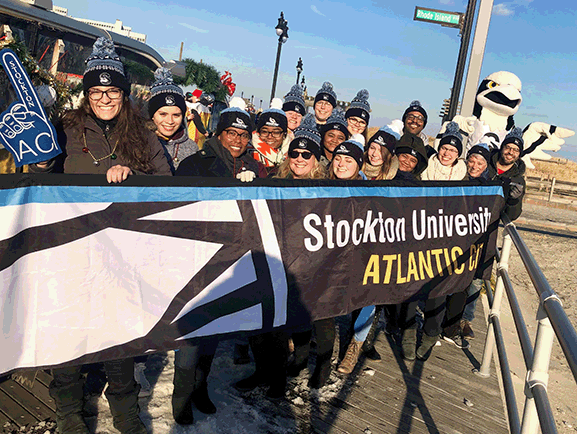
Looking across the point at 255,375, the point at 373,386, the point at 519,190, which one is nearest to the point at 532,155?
the point at 519,190

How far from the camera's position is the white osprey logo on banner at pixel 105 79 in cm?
280

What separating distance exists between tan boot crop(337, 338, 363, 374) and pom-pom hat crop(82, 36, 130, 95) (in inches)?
103

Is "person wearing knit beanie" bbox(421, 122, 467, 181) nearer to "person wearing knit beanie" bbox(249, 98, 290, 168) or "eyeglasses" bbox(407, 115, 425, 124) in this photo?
"eyeglasses" bbox(407, 115, 425, 124)

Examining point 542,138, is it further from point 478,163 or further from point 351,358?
point 351,358

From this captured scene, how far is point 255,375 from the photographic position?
3482 millimetres

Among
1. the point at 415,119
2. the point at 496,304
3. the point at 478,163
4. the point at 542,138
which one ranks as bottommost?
the point at 496,304

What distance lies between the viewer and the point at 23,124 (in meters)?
2.29

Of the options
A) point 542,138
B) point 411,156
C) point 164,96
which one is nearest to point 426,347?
point 411,156

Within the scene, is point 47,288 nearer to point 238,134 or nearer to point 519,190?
point 238,134

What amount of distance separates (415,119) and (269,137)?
2.45 meters

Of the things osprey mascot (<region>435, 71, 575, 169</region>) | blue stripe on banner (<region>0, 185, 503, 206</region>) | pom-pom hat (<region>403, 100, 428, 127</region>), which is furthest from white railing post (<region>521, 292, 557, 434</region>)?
osprey mascot (<region>435, 71, 575, 169</region>)

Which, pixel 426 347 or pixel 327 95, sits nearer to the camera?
pixel 426 347

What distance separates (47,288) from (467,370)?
11.7 ft

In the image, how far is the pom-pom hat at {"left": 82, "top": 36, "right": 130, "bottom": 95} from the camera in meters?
2.80
